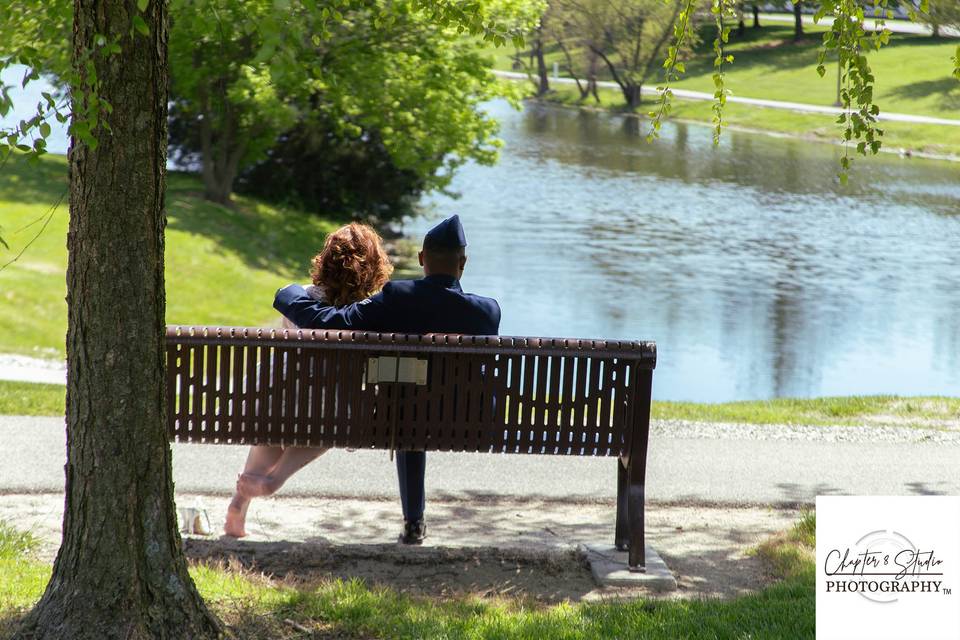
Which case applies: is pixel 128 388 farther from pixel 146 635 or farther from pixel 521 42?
pixel 521 42

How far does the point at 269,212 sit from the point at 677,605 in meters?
24.6

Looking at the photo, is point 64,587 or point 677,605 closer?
point 64,587

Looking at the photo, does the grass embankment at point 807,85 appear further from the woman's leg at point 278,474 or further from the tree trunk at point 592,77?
the woman's leg at point 278,474

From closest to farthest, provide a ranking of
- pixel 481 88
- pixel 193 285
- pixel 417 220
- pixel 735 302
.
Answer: pixel 193 285
pixel 735 302
pixel 481 88
pixel 417 220

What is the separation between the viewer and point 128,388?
3.99 metres

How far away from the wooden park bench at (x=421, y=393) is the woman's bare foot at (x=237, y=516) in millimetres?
363

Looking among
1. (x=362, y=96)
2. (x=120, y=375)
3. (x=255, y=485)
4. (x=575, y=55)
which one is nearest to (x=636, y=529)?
(x=255, y=485)

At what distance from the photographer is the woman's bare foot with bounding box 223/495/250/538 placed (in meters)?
6.10

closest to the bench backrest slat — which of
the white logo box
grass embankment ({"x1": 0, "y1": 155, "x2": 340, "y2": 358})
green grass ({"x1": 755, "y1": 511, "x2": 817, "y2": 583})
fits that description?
green grass ({"x1": 755, "y1": 511, "x2": 817, "y2": 583})

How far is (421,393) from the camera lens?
577cm

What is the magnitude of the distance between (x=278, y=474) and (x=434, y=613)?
1.53 metres

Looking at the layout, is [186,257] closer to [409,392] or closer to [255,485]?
[255,485]

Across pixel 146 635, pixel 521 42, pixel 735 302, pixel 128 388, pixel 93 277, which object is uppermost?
pixel 521 42

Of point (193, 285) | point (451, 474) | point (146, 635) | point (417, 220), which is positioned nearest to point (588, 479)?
point (451, 474)
